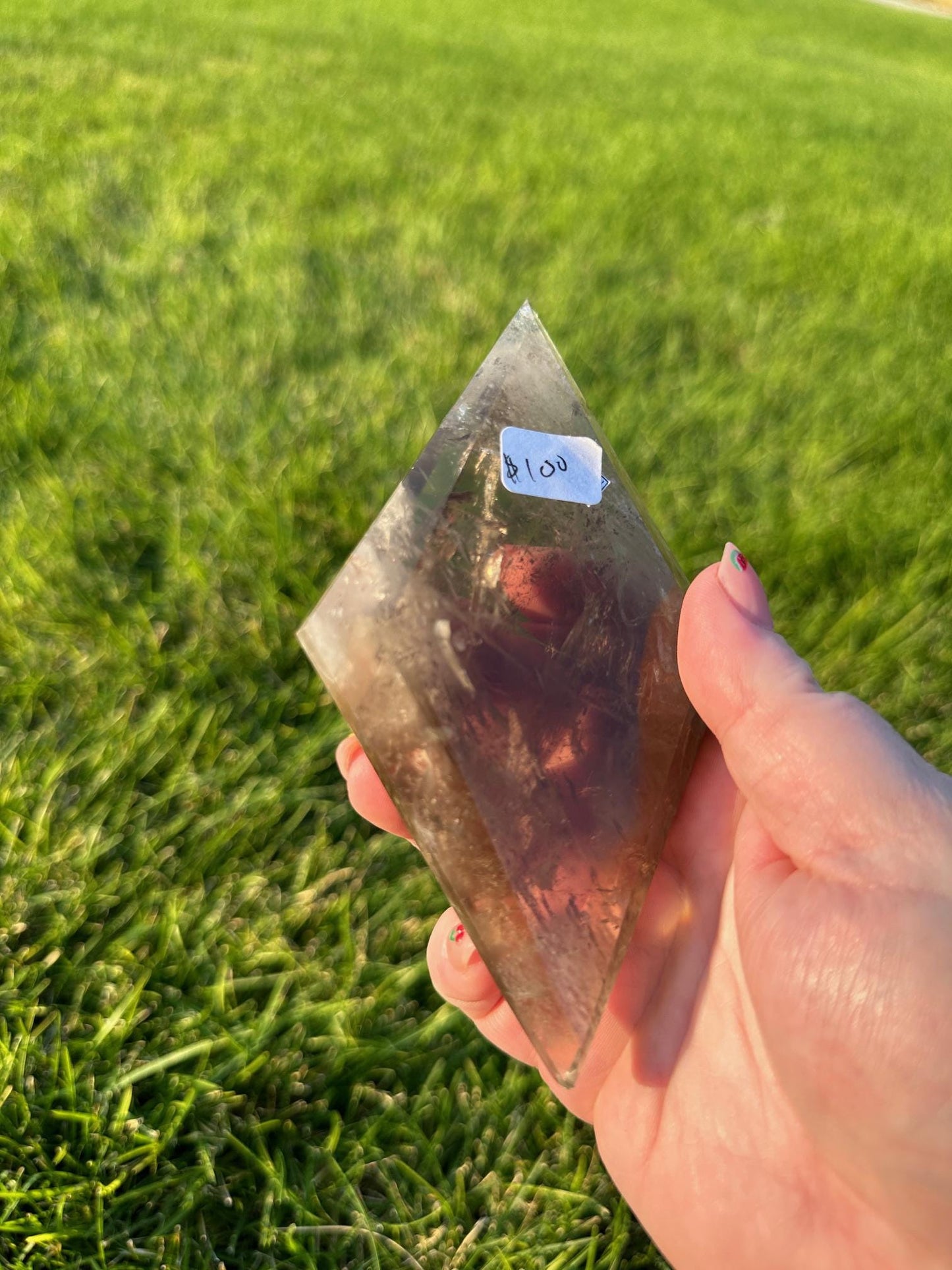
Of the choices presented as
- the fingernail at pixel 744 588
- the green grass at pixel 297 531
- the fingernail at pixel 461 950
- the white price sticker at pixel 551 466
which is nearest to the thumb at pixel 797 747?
the fingernail at pixel 744 588

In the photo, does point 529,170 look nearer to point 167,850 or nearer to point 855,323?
point 855,323

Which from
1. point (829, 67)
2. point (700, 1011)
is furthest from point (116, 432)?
point (829, 67)

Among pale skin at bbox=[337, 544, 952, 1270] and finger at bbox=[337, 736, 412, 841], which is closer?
pale skin at bbox=[337, 544, 952, 1270]

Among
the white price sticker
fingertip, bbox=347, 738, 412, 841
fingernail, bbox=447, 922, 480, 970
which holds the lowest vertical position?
fingernail, bbox=447, 922, 480, 970

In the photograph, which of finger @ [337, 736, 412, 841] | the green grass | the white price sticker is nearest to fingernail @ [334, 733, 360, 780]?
finger @ [337, 736, 412, 841]

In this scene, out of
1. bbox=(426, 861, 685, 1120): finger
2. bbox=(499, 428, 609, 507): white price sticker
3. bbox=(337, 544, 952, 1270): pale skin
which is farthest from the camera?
bbox=(426, 861, 685, 1120): finger

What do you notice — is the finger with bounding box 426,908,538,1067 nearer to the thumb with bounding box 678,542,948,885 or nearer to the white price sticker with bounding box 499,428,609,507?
the thumb with bounding box 678,542,948,885

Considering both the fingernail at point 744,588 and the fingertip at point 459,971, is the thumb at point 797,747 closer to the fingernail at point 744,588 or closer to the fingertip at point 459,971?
the fingernail at point 744,588

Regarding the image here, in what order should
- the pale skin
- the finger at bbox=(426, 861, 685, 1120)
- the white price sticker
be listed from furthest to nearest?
the finger at bbox=(426, 861, 685, 1120), the white price sticker, the pale skin

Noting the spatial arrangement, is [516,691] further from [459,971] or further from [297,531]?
[297,531]
